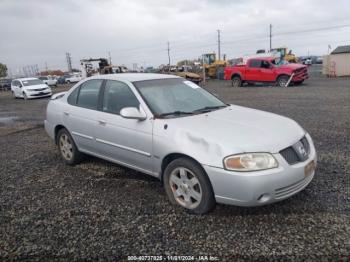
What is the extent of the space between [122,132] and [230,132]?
1475 mm

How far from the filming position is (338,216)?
335 centimetres

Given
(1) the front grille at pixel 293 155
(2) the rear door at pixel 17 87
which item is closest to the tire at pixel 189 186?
(1) the front grille at pixel 293 155

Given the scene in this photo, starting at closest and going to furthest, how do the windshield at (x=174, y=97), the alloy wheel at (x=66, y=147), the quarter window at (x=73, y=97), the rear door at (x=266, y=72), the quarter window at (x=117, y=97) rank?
the windshield at (x=174, y=97) → the quarter window at (x=117, y=97) → the quarter window at (x=73, y=97) → the alloy wheel at (x=66, y=147) → the rear door at (x=266, y=72)

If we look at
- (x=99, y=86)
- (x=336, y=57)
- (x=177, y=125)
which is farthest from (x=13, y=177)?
(x=336, y=57)

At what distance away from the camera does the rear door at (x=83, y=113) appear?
4.68 m

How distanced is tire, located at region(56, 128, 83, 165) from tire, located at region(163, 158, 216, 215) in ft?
7.01

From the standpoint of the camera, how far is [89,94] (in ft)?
16.1

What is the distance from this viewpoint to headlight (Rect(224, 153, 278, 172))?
3.08m

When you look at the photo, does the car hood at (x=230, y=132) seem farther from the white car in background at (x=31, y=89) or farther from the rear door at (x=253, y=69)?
the white car in background at (x=31, y=89)

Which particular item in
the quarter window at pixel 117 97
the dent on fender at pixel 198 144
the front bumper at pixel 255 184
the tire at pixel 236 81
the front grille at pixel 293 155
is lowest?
the tire at pixel 236 81

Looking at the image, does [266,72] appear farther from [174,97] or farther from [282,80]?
[174,97]

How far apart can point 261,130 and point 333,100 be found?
1061 cm

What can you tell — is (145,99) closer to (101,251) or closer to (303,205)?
(101,251)

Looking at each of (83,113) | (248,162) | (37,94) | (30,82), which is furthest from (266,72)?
(248,162)
